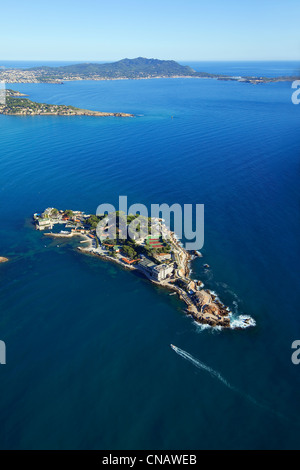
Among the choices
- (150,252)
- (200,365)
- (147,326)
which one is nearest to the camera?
(200,365)

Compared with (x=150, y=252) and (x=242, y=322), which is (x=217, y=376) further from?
(x=150, y=252)

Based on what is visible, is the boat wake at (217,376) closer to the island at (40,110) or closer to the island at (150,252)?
the island at (150,252)

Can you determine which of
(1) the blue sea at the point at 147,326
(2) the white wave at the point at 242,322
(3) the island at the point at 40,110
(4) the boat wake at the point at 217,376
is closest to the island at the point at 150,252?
(2) the white wave at the point at 242,322

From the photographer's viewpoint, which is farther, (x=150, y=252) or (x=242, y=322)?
(x=150, y=252)

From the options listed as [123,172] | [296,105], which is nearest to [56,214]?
[123,172]

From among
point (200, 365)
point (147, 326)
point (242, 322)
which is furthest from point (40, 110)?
point (200, 365)

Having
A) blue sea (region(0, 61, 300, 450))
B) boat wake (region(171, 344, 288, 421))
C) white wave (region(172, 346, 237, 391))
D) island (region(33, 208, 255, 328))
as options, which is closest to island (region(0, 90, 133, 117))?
blue sea (region(0, 61, 300, 450))

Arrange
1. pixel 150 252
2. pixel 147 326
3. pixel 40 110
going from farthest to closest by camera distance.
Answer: pixel 40 110
pixel 150 252
pixel 147 326
